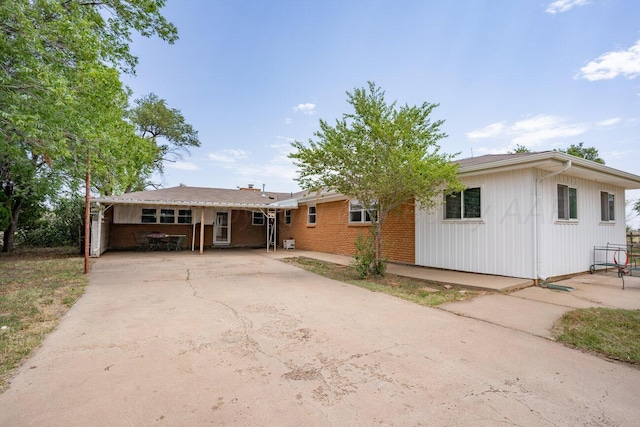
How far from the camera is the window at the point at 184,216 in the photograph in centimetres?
1764

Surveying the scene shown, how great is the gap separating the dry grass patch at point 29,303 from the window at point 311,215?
972 cm

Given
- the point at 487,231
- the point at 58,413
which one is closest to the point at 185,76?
the point at 487,231

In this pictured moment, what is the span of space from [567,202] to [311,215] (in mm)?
10602

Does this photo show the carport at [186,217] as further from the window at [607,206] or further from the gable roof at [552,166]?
the window at [607,206]

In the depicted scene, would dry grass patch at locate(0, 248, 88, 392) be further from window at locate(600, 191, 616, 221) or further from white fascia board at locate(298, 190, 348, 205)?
window at locate(600, 191, 616, 221)

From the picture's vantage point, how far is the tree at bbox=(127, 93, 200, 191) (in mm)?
24312

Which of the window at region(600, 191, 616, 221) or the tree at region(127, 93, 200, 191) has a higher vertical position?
the tree at region(127, 93, 200, 191)

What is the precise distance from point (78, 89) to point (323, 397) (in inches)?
299

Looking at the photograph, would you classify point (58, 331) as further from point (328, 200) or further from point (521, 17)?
point (521, 17)

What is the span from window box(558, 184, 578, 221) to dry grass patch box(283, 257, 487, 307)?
12.5 feet

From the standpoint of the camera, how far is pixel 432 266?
9500 millimetres

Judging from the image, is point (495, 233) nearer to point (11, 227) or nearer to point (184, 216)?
point (184, 216)

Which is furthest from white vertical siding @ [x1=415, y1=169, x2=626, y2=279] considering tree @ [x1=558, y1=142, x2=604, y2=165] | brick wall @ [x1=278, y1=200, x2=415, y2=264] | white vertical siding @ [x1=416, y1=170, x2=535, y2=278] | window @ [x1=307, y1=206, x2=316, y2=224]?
tree @ [x1=558, y1=142, x2=604, y2=165]

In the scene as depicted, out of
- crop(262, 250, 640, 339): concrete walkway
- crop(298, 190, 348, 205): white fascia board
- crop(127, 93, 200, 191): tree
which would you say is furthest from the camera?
crop(127, 93, 200, 191): tree
